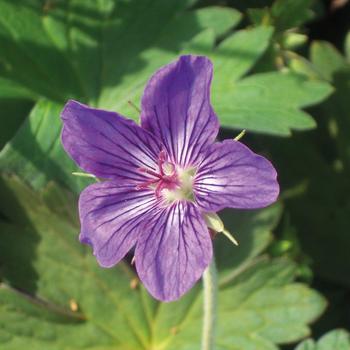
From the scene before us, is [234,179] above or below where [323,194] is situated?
above

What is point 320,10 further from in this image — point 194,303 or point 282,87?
point 194,303

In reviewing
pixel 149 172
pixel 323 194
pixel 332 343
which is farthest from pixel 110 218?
pixel 323 194

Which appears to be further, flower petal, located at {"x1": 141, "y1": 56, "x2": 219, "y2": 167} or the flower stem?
the flower stem

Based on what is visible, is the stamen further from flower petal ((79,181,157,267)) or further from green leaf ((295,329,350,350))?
green leaf ((295,329,350,350))

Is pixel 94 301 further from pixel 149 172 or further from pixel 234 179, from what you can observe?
pixel 234 179

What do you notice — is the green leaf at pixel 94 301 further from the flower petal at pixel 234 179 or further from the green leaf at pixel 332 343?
the flower petal at pixel 234 179

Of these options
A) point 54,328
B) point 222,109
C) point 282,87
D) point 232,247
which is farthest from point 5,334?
point 282,87

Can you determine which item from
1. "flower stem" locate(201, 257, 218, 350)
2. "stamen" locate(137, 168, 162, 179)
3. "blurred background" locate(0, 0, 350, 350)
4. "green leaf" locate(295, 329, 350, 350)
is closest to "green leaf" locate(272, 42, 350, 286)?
"blurred background" locate(0, 0, 350, 350)
